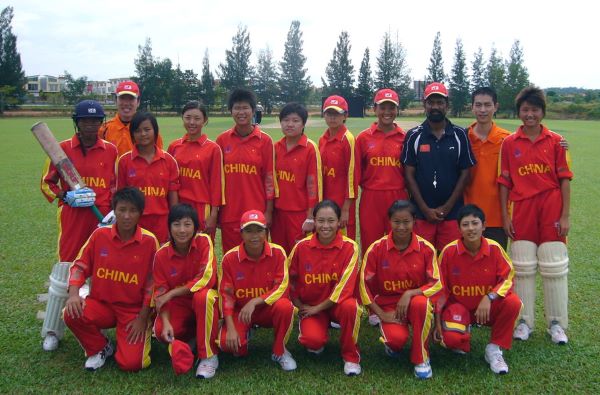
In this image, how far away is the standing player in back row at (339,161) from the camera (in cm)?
→ 424

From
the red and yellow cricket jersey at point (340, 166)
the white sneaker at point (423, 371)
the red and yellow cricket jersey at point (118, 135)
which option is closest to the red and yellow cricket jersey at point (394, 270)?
the white sneaker at point (423, 371)

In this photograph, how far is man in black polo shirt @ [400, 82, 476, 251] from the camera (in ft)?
13.1

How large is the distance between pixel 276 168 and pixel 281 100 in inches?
2212

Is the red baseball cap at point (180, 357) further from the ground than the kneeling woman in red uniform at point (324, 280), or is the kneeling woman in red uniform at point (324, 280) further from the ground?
the kneeling woman in red uniform at point (324, 280)

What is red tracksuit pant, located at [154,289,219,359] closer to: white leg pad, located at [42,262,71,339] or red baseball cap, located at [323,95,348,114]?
white leg pad, located at [42,262,71,339]

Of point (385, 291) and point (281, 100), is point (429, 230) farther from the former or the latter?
point (281, 100)

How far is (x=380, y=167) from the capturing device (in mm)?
4211

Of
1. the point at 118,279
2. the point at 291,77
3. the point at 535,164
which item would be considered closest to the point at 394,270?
the point at 535,164

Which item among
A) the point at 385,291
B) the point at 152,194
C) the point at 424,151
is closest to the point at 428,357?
the point at 385,291

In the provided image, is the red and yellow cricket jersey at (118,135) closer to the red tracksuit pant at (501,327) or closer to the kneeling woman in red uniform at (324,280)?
the kneeling woman in red uniform at (324,280)

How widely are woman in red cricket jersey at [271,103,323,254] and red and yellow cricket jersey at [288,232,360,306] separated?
0.46 metres

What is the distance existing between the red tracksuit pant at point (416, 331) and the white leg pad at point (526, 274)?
913mm

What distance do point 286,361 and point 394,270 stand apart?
3.24 ft

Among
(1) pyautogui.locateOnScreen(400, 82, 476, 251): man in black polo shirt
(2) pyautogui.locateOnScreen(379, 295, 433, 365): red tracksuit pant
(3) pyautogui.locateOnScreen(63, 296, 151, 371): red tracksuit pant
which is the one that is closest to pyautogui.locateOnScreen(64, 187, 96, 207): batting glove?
(3) pyautogui.locateOnScreen(63, 296, 151, 371): red tracksuit pant
